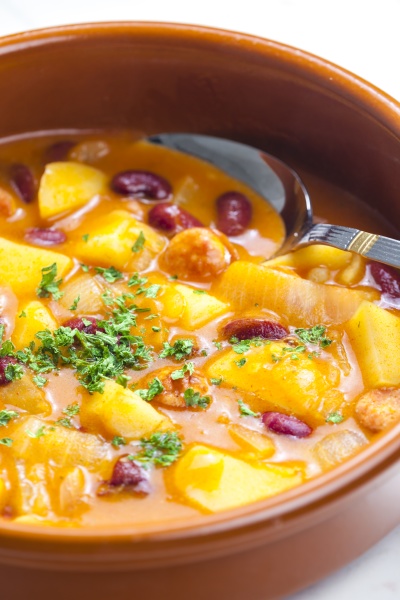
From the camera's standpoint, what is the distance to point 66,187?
4070 millimetres

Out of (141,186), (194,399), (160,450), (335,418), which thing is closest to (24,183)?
(141,186)

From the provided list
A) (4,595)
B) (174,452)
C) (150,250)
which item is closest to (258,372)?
(174,452)

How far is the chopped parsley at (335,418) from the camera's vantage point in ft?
10.3

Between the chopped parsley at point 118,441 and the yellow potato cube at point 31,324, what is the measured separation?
1.84ft

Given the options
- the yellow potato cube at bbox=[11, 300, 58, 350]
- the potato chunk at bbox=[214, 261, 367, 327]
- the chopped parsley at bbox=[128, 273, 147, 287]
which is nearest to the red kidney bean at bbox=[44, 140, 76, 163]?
the chopped parsley at bbox=[128, 273, 147, 287]

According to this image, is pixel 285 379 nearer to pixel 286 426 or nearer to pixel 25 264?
pixel 286 426

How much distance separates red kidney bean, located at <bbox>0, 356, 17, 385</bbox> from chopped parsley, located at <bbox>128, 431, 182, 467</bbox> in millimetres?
560

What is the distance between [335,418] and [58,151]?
194cm

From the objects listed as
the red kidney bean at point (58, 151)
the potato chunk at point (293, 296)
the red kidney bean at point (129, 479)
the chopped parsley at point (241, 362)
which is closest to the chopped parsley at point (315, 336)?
the potato chunk at point (293, 296)

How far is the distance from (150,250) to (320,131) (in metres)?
0.96

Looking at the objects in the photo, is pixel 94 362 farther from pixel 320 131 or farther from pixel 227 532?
pixel 320 131

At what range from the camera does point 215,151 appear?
4.27 m

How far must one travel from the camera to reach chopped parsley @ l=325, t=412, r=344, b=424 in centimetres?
314

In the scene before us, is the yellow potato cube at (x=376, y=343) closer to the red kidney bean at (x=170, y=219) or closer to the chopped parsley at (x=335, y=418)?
the chopped parsley at (x=335, y=418)
